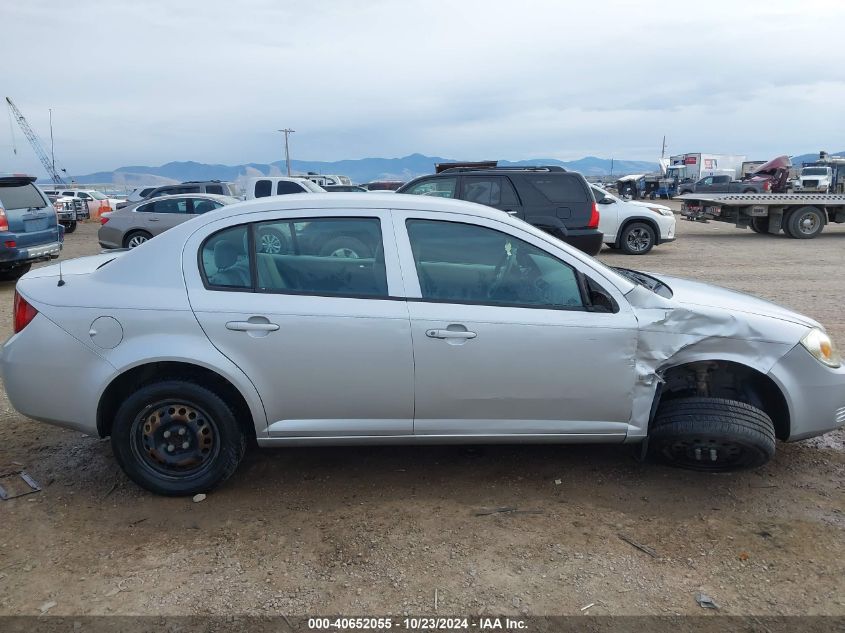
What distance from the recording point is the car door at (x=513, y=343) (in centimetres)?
355

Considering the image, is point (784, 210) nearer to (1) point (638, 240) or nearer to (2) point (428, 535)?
(1) point (638, 240)

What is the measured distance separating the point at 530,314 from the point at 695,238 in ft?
56.1

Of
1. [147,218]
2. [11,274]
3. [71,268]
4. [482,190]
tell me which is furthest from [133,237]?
[71,268]

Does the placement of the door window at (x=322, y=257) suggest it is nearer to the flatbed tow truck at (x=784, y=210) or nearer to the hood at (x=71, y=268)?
the hood at (x=71, y=268)

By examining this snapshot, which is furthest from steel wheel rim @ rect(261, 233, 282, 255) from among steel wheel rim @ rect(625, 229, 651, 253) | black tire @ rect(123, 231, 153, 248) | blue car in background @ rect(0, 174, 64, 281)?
steel wheel rim @ rect(625, 229, 651, 253)

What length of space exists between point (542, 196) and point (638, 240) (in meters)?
5.10

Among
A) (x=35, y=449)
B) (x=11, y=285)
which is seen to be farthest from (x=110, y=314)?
(x=11, y=285)

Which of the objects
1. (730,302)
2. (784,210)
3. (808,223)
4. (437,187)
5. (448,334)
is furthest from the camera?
(784,210)

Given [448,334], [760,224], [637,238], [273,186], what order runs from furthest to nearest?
[760,224] → [273,186] → [637,238] → [448,334]

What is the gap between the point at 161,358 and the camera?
3525 mm

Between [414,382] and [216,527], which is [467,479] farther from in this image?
[216,527]

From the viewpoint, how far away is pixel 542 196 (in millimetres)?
10734

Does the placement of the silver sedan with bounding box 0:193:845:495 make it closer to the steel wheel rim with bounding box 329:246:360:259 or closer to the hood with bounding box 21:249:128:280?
the steel wheel rim with bounding box 329:246:360:259

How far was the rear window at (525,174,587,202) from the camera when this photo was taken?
10.7m
